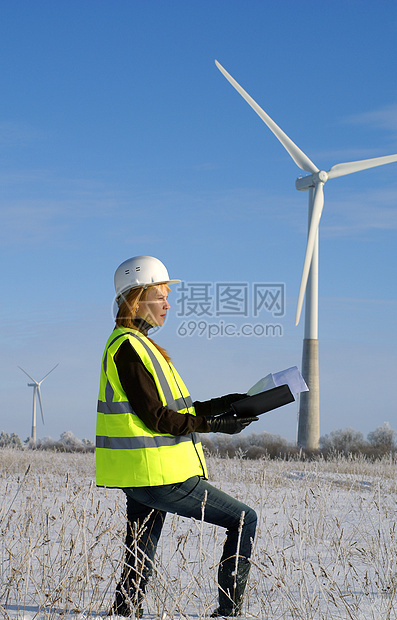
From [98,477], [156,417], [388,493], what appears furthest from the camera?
[388,493]

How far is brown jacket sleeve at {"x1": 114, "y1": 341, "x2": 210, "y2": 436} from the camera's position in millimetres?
3400

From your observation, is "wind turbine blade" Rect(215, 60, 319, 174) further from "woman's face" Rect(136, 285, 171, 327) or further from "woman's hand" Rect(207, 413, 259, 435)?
"woman's hand" Rect(207, 413, 259, 435)

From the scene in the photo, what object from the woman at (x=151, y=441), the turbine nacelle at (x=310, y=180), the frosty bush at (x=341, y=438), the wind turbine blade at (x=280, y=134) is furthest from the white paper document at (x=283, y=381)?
the frosty bush at (x=341, y=438)

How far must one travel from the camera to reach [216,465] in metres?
12.5

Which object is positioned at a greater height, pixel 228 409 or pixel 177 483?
pixel 228 409

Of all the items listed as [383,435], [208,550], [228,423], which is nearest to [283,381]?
[228,423]

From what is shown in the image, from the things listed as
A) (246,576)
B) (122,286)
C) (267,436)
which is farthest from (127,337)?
(267,436)

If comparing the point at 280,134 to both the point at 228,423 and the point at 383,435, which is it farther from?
the point at 228,423

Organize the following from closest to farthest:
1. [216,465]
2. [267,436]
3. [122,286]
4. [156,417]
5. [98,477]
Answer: [156,417] → [98,477] → [122,286] → [216,465] → [267,436]

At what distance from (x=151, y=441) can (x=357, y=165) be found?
81.0ft

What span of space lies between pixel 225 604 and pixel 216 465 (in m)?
8.88


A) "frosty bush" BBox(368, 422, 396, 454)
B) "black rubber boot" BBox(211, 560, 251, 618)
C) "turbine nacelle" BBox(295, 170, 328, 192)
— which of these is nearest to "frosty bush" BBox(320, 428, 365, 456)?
"frosty bush" BBox(368, 422, 396, 454)

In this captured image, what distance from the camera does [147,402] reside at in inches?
134

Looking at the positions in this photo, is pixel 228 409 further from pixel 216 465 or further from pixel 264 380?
pixel 216 465
